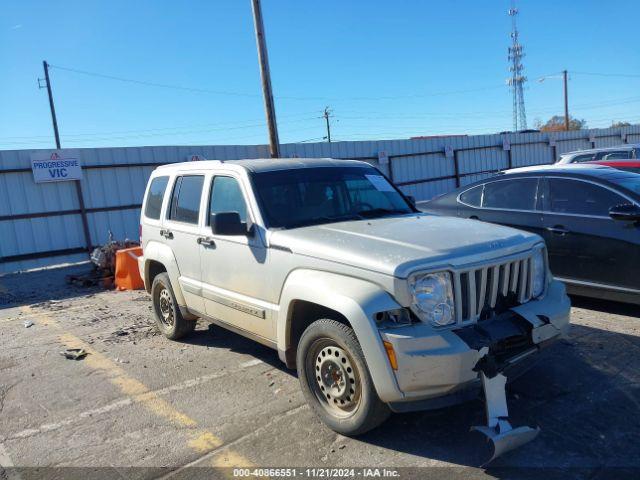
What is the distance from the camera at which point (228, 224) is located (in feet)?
13.9

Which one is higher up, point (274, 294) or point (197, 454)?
point (274, 294)

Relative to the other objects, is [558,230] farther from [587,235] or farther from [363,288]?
[363,288]

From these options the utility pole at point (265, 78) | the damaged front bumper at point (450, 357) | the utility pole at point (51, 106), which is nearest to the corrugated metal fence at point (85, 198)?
the utility pole at point (265, 78)

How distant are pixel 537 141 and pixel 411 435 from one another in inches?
964

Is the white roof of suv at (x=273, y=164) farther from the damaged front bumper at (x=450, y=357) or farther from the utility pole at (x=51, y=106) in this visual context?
the utility pole at (x=51, y=106)

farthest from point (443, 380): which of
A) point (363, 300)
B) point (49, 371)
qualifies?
point (49, 371)

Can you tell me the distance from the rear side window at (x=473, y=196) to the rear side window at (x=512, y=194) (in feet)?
0.27

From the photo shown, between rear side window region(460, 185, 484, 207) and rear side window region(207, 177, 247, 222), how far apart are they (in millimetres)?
3906

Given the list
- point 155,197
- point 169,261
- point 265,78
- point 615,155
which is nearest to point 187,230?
point 169,261

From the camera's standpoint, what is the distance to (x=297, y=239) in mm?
3982

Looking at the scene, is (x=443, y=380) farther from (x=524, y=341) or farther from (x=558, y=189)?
(x=558, y=189)

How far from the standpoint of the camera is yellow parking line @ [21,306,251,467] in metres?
3.56

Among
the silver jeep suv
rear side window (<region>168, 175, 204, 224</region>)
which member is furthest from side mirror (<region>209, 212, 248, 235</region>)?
rear side window (<region>168, 175, 204, 224</region>)

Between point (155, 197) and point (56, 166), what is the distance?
7.51 meters
